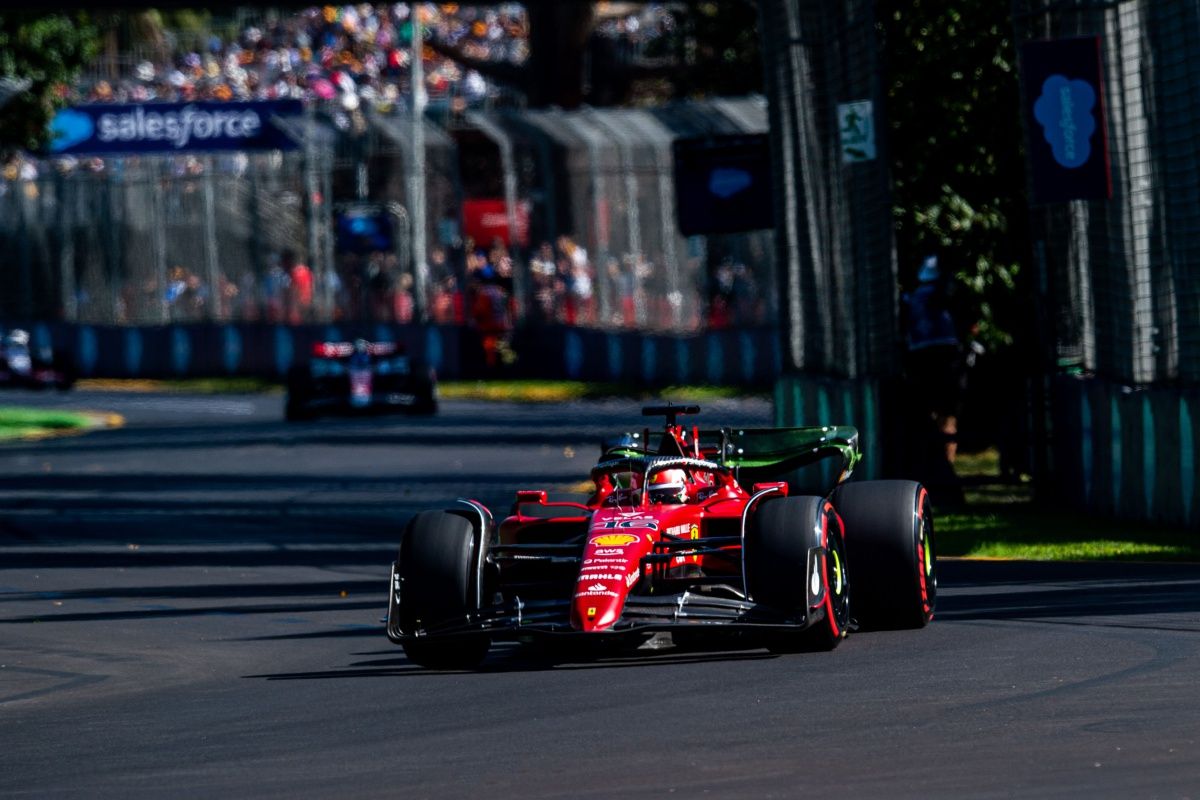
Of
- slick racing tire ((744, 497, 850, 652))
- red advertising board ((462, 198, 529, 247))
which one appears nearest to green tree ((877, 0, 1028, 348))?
slick racing tire ((744, 497, 850, 652))

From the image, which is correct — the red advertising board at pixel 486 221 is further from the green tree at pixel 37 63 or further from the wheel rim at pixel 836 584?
the wheel rim at pixel 836 584

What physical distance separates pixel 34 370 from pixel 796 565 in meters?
32.6

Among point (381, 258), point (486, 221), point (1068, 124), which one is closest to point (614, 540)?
point (1068, 124)

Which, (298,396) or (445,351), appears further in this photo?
(445,351)

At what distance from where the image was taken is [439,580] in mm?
10461

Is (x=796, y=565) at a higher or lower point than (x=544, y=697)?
higher

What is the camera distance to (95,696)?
10312 mm

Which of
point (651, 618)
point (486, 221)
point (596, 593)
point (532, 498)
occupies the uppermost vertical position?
point (486, 221)

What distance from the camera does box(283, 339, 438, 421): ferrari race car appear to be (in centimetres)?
3172

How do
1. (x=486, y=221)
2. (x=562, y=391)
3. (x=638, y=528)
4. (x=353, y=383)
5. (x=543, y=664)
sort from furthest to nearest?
(x=486, y=221) → (x=562, y=391) → (x=353, y=383) → (x=543, y=664) → (x=638, y=528)

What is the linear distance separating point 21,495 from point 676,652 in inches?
516

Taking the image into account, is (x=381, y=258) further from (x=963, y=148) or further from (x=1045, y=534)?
(x=1045, y=534)

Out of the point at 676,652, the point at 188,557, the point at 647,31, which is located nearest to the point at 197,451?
the point at 188,557

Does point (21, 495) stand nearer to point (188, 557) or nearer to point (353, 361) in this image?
point (188, 557)
